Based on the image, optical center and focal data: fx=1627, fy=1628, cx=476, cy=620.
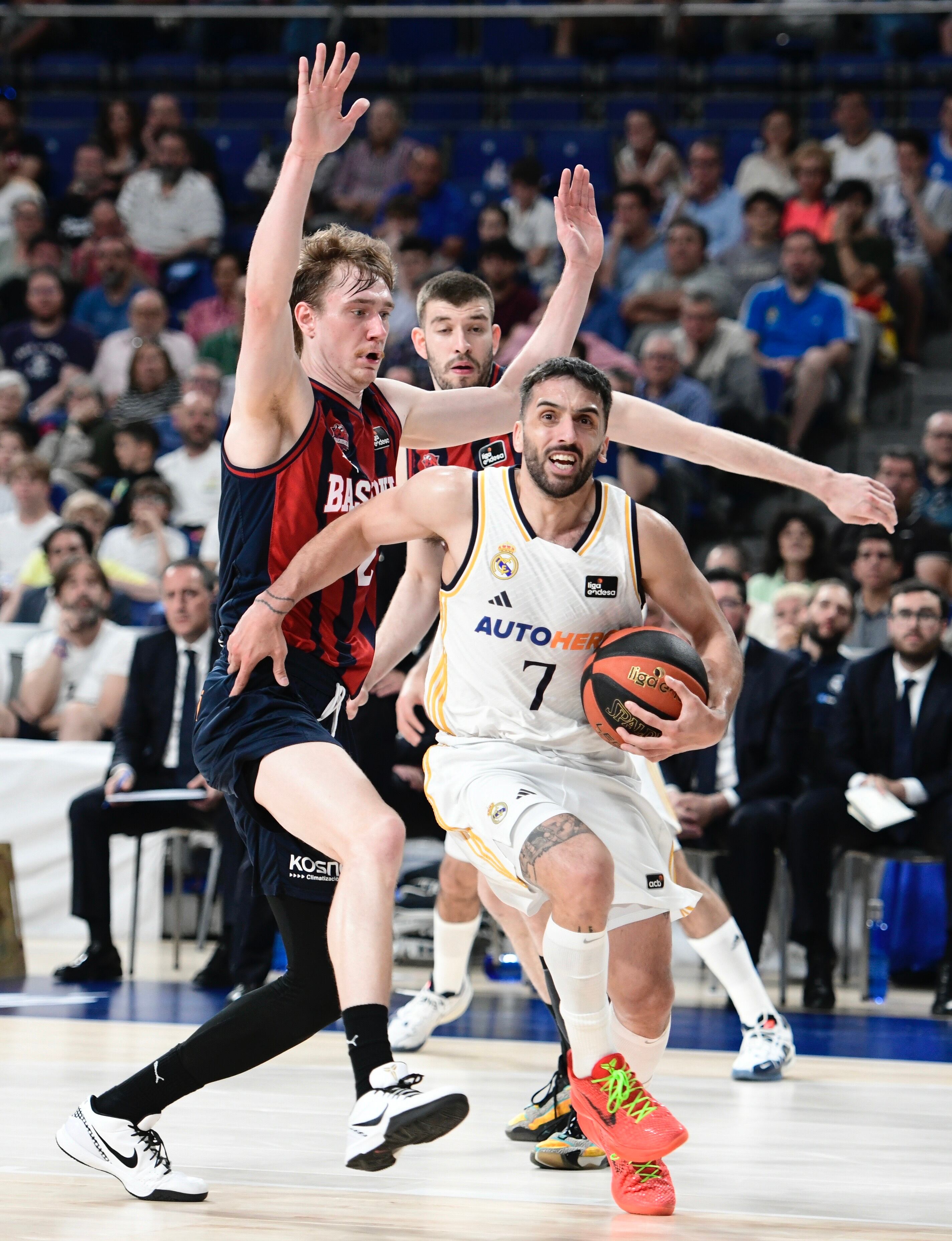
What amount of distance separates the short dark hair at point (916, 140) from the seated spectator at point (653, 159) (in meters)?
1.66

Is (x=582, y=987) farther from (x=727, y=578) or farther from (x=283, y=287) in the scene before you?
(x=727, y=578)

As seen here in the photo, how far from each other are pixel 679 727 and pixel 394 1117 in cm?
108

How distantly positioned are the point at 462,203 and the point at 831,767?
22.6 ft

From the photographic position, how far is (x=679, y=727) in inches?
143

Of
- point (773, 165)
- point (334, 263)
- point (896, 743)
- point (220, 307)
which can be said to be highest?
point (773, 165)

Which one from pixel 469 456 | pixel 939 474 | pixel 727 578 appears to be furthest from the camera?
pixel 939 474

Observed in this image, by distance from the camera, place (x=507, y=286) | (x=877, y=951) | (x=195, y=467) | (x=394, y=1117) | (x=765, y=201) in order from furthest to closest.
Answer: (x=765, y=201)
(x=507, y=286)
(x=195, y=467)
(x=877, y=951)
(x=394, y=1117)

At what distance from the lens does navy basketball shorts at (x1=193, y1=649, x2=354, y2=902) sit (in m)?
3.47

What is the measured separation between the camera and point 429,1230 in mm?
3197

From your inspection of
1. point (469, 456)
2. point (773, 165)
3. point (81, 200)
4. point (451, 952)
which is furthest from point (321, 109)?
point (81, 200)

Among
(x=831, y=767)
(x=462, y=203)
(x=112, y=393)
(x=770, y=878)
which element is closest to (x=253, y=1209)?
(x=770, y=878)

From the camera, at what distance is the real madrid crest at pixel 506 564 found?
12.8ft

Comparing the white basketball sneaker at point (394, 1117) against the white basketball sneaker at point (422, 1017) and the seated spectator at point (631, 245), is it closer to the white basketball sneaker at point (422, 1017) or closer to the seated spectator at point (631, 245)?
the white basketball sneaker at point (422, 1017)

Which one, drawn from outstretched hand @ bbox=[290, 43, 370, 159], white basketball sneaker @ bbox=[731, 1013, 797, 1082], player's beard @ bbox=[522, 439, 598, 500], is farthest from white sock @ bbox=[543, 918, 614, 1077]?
white basketball sneaker @ bbox=[731, 1013, 797, 1082]
